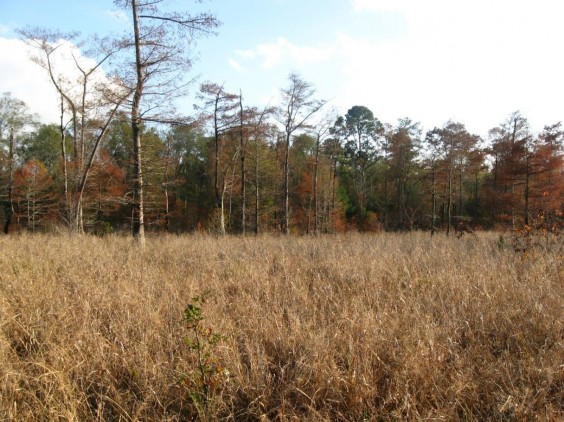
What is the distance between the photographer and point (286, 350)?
9.08ft

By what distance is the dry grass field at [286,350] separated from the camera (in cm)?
219

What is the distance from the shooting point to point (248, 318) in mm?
3412

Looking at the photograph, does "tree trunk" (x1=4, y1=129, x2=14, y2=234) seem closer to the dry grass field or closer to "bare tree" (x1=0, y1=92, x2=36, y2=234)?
"bare tree" (x1=0, y1=92, x2=36, y2=234)

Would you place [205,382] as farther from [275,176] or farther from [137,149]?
[275,176]

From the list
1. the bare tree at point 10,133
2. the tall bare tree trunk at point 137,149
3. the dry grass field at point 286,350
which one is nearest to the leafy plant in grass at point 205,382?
the dry grass field at point 286,350

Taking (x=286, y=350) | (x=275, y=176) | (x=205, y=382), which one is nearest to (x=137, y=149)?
(x=286, y=350)

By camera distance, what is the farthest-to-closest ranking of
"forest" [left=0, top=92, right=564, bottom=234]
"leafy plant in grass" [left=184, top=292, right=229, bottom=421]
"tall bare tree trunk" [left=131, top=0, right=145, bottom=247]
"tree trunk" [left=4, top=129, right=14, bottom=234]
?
"tree trunk" [left=4, top=129, right=14, bottom=234] → "forest" [left=0, top=92, right=564, bottom=234] → "tall bare tree trunk" [left=131, top=0, right=145, bottom=247] → "leafy plant in grass" [left=184, top=292, right=229, bottom=421]

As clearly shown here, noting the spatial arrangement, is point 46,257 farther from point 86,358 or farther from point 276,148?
point 276,148

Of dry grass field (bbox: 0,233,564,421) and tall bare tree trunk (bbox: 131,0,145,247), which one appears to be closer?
dry grass field (bbox: 0,233,564,421)

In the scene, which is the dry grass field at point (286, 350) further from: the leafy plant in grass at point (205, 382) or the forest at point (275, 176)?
the forest at point (275, 176)

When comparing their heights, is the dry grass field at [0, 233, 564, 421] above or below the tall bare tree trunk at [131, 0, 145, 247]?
below

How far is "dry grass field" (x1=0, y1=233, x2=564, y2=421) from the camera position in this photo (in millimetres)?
2188

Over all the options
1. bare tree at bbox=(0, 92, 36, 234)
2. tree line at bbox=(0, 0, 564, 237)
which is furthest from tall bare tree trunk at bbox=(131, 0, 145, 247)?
bare tree at bbox=(0, 92, 36, 234)

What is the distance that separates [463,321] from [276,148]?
2815 centimetres
